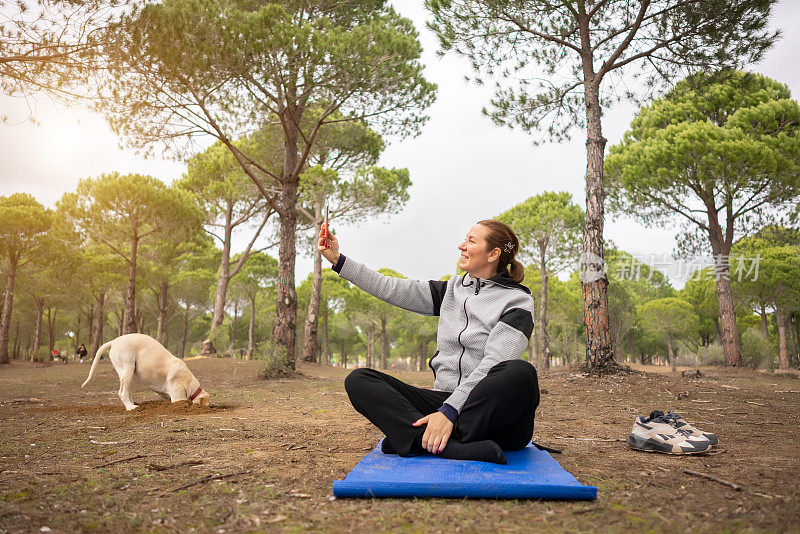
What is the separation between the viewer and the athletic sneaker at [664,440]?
9.57 feet

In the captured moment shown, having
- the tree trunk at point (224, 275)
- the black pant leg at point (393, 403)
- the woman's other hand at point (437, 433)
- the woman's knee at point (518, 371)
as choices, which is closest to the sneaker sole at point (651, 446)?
the woman's knee at point (518, 371)

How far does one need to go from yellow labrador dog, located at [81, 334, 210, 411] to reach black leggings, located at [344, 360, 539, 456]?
3.21 m

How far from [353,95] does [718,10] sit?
677cm

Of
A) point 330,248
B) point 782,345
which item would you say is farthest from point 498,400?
point 782,345

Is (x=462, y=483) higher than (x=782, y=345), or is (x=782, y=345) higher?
(x=782, y=345)

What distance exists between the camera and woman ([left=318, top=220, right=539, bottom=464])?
7.49 ft

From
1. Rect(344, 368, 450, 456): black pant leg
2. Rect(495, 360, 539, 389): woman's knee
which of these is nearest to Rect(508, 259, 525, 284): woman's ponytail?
Rect(495, 360, 539, 389): woman's knee

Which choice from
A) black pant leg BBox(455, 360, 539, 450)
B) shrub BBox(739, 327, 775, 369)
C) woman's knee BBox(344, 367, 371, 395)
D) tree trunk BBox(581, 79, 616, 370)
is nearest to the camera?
black pant leg BBox(455, 360, 539, 450)

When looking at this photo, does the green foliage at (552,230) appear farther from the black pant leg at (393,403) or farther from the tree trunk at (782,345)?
the black pant leg at (393,403)

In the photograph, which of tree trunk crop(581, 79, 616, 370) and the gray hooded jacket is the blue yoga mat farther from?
tree trunk crop(581, 79, 616, 370)

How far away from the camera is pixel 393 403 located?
97.3 inches

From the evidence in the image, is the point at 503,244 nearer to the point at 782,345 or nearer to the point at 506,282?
the point at 506,282

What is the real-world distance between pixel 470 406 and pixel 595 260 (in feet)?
20.4

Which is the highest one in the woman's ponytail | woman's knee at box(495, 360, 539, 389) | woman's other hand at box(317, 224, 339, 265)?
woman's other hand at box(317, 224, 339, 265)
